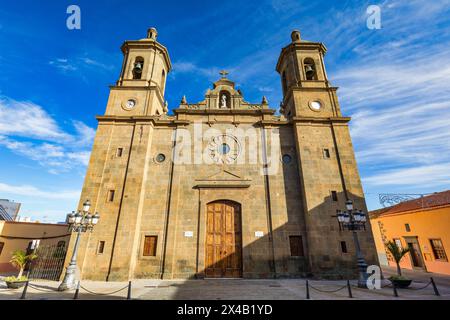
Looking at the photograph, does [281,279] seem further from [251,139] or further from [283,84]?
[283,84]

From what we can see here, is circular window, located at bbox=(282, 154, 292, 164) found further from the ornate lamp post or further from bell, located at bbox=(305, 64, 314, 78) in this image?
bell, located at bbox=(305, 64, 314, 78)

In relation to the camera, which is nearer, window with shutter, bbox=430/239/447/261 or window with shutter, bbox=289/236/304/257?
window with shutter, bbox=289/236/304/257

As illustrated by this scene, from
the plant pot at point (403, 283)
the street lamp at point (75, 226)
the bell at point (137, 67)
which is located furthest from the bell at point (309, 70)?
the street lamp at point (75, 226)

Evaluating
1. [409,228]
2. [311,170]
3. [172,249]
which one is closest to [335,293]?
[311,170]

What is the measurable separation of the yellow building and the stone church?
9.14 m

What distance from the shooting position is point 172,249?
13844 millimetres

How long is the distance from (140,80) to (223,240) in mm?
15371

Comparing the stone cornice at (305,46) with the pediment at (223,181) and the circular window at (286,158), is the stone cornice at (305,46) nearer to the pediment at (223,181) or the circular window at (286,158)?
the circular window at (286,158)

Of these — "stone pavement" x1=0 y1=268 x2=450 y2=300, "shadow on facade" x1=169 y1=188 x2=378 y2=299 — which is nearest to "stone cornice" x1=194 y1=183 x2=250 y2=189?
"shadow on facade" x1=169 y1=188 x2=378 y2=299

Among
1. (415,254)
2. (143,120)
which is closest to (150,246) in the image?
(143,120)

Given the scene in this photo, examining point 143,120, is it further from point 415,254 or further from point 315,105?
point 415,254

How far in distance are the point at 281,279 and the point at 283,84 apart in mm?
18097

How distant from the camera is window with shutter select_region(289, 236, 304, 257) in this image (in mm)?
13977

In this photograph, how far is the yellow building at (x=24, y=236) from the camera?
1795cm
